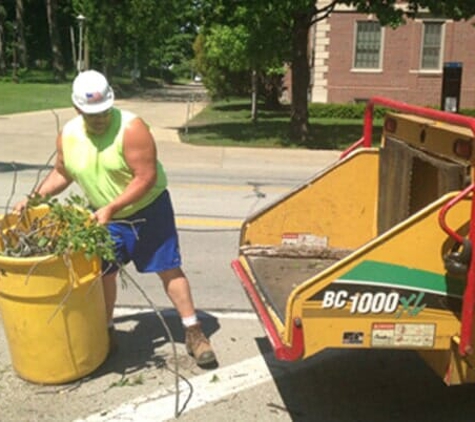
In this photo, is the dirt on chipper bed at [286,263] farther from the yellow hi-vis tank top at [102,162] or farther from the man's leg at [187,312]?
the yellow hi-vis tank top at [102,162]

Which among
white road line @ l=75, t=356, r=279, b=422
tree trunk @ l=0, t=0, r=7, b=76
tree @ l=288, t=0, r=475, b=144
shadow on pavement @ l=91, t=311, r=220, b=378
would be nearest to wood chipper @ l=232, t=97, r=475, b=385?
white road line @ l=75, t=356, r=279, b=422

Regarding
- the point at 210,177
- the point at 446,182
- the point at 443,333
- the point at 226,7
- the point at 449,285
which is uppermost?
the point at 226,7

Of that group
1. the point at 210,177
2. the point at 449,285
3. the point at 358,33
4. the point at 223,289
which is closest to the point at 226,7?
the point at 210,177

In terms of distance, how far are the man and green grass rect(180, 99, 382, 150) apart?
1295 centimetres

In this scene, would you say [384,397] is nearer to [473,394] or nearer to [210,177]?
[473,394]

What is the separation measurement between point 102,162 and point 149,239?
1.82 ft

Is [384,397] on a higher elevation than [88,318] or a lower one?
lower

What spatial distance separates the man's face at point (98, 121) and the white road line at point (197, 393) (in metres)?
1.51

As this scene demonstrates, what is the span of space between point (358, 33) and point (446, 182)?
98.1 ft

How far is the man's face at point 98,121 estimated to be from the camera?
3.96 metres

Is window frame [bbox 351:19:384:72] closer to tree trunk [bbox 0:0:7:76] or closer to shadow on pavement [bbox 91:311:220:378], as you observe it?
shadow on pavement [bbox 91:311:220:378]

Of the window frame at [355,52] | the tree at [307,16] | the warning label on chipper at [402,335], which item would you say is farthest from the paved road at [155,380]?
the window frame at [355,52]

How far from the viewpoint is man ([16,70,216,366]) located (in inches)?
157

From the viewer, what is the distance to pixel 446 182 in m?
3.56
